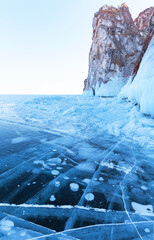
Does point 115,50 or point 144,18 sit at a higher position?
point 144,18

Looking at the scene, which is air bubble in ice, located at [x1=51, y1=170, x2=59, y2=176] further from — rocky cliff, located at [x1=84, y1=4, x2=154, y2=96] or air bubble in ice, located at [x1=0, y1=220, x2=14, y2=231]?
rocky cliff, located at [x1=84, y1=4, x2=154, y2=96]

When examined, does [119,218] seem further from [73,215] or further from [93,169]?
[93,169]

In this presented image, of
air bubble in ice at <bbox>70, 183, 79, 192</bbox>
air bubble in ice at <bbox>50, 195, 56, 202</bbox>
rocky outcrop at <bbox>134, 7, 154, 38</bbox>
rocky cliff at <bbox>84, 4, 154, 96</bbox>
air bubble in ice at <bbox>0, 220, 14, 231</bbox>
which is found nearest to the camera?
air bubble in ice at <bbox>0, 220, 14, 231</bbox>

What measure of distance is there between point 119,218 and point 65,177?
0.68 metres

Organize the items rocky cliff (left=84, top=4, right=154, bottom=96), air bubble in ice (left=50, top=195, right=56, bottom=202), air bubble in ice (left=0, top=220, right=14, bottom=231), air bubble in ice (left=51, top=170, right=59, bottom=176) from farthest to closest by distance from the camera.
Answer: rocky cliff (left=84, top=4, right=154, bottom=96) < air bubble in ice (left=51, top=170, right=59, bottom=176) < air bubble in ice (left=50, top=195, right=56, bottom=202) < air bubble in ice (left=0, top=220, right=14, bottom=231)

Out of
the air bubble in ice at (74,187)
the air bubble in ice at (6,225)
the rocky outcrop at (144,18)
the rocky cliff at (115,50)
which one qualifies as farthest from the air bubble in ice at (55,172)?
the rocky outcrop at (144,18)

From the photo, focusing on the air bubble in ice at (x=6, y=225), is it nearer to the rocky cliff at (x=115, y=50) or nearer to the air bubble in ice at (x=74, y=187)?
the air bubble in ice at (x=74, y=187)

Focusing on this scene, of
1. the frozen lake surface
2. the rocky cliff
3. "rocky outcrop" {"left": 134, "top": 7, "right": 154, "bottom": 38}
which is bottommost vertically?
the frozen lake surface

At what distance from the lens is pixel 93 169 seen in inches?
65.1

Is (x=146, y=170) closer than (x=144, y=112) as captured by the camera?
Yes

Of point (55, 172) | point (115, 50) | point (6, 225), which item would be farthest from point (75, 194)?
point (115, 50)

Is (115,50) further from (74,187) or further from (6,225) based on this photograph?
(6,225)

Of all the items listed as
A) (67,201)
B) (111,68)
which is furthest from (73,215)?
(111,68)

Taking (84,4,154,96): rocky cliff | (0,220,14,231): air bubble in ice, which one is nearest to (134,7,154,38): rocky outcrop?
(84,4,154,96): rocky cliff
